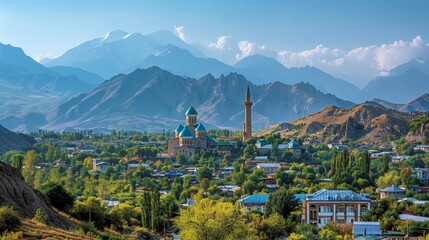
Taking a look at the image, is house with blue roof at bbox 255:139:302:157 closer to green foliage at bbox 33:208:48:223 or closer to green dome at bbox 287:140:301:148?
green dome at bbox 287:140:301:148

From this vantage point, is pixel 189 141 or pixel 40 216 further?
pixel 189 141

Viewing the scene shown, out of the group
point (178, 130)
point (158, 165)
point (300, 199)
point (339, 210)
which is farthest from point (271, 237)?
point (178, 130)

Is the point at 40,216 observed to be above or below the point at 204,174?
below

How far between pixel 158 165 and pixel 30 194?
239ft

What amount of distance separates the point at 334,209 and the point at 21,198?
29.8m

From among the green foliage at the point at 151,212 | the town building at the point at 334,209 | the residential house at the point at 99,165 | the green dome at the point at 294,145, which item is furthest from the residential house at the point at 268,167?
the green foliage at the point at 151,212

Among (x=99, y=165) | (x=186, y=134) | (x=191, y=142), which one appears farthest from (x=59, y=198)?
(x=186, y=134)

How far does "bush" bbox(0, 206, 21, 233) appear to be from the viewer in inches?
1417

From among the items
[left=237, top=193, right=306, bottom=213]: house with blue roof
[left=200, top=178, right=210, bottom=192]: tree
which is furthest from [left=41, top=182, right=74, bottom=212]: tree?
[left=200, top=178, right=210, bottom=192]: tree

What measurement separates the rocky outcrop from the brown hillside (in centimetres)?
11226

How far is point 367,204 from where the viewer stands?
65.0 meters

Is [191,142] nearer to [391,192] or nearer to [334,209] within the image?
[391,192]

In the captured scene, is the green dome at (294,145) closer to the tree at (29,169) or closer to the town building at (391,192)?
the tree at (29,169)

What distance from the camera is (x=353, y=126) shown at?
6368 inches
